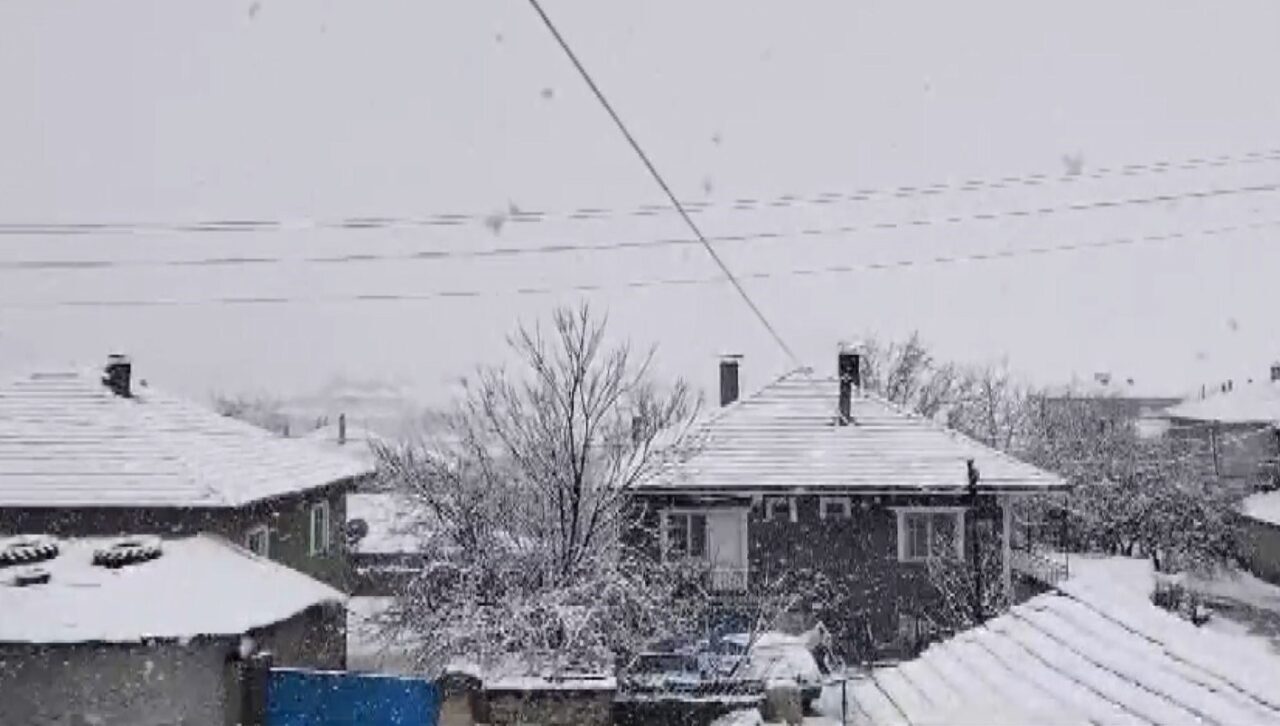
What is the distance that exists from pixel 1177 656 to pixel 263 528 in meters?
19.1

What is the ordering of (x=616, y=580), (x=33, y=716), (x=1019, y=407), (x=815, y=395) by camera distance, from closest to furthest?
(x=33, y=716)
(x=616, y=580)
(x=815, y=395)
(x=1019, y=407)

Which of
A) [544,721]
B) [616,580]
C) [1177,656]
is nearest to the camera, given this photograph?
[1177,656]

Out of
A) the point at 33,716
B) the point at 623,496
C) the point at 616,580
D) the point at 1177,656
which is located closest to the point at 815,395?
the point at 623,496

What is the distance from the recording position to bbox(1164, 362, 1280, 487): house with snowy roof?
47688 millimetres

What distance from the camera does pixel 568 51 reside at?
7.24 metres

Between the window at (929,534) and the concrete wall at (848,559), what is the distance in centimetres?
14

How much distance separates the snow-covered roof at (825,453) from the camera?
1037 inches

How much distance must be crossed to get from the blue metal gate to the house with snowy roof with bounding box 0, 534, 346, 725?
29.8 inches

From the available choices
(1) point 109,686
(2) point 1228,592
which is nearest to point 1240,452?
(2) point 1228,592

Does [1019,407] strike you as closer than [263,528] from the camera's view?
No

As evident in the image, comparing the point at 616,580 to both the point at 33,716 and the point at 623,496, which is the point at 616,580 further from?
the point at 33,716

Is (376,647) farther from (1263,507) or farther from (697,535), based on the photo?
(1263,507)

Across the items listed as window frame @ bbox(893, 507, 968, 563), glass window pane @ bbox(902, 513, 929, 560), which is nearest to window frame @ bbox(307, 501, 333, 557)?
window frame @ bbox(893, 507, 968, 563)

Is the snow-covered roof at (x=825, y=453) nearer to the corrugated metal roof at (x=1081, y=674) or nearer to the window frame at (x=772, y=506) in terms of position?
the window frame at (x=772, y=506)
